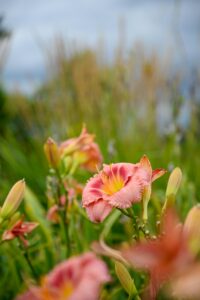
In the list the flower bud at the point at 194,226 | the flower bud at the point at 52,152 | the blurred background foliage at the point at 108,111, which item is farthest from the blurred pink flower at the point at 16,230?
the blurred background foliage at the point at 108,111

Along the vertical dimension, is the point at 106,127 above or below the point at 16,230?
below

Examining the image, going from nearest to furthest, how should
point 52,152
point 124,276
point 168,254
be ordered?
point 168,254 < point 124,276 < point 52,152

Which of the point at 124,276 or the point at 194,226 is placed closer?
the point at 194,226

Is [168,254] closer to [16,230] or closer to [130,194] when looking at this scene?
[130,194]

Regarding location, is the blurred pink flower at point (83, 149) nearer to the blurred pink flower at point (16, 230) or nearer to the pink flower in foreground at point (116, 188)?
the blurred pink flower at point (16, 230)

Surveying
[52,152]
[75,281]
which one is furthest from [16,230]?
[75,281]

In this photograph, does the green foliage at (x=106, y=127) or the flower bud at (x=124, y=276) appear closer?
the flower bud at (x=124, y=276)

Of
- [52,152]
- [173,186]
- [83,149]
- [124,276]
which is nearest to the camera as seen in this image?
[124,276]
